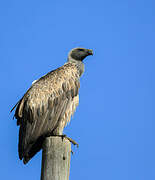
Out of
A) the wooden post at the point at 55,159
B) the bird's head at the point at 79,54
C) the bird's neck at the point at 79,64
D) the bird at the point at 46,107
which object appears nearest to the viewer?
the wooden post at the point at 55,159

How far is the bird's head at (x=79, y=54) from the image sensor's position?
29.1 feet

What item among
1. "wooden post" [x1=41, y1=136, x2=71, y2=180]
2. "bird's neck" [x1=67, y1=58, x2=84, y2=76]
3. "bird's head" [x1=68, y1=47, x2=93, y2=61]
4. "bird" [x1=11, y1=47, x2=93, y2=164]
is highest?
"bird's head" [x1=68, y1=47, x2=93, y2=61]

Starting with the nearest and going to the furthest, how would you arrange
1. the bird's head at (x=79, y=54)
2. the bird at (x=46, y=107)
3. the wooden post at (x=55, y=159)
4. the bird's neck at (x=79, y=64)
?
the wooden post at (x=55, y=159) → the bird at (x=46, y=107) → the bird's neck at (x=79, y=64) → the bird's head at (x=79, y=54)

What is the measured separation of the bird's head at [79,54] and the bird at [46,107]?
22.6 inches

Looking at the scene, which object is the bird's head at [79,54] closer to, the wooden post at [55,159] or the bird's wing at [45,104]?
the bird's wing at [45,104]

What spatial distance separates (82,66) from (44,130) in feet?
8.60

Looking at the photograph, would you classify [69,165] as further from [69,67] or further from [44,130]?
[69,67]

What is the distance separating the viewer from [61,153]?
471 centimetres

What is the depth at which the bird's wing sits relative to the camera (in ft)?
20.7

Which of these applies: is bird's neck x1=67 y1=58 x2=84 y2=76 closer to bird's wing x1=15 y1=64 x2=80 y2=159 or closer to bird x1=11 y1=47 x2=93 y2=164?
bird x1=11 y1=47 x2=93 y2=164

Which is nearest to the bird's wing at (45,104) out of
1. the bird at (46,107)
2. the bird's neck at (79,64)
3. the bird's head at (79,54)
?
the bird at (46,107)

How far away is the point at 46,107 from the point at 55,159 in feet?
8.36

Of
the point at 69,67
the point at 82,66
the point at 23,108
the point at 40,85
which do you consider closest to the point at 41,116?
the point at 23,108

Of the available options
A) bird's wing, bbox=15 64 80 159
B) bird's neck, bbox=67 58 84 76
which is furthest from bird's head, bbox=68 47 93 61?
bird's wing, bbox=15 64 80 159
